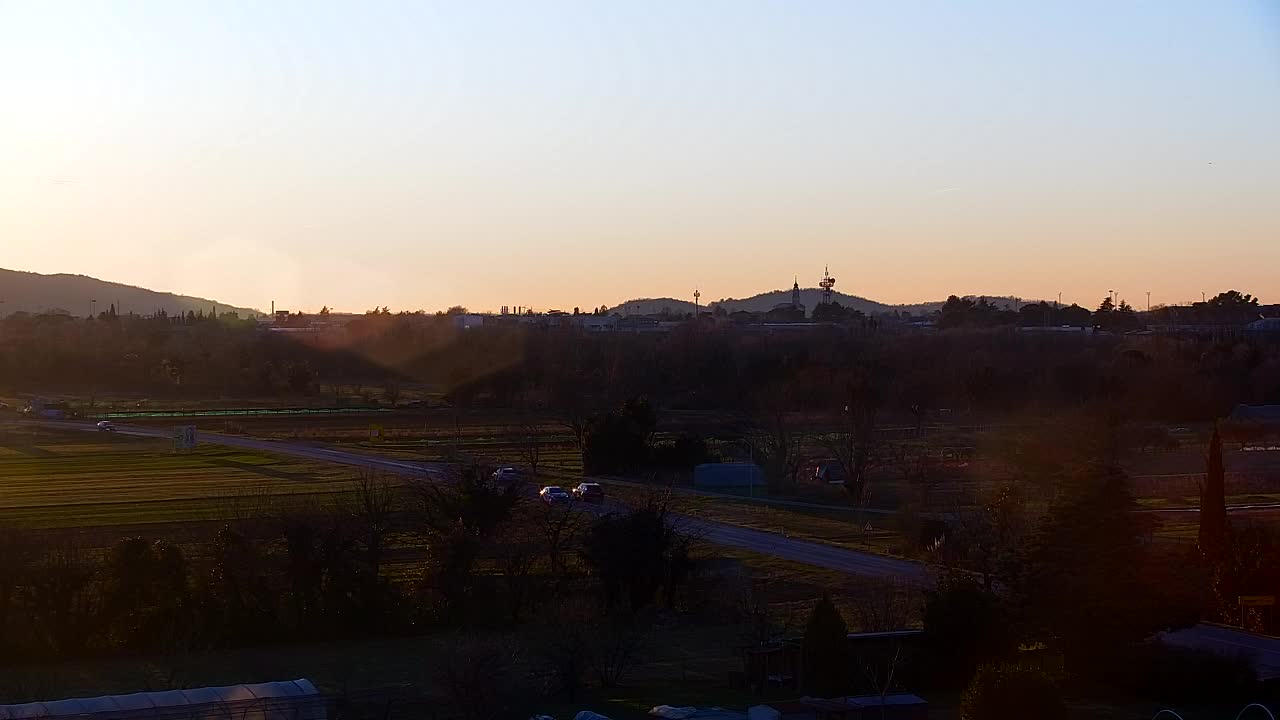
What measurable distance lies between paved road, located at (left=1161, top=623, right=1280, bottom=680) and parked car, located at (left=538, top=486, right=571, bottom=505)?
14141mm

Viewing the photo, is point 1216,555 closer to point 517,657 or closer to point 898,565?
point 898,565

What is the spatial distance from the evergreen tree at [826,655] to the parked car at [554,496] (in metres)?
13.6

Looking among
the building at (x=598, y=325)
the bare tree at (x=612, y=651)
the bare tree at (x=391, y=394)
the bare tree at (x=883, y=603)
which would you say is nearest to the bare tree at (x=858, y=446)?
the bare tree at (x=883, y=603)

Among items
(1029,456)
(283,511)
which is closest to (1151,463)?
(1029,456)

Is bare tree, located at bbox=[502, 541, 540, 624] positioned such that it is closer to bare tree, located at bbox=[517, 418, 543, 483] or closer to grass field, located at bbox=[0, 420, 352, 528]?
grass field, located at bbox=[0, 420, 352, 528]

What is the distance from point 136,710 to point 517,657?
17.2 feet

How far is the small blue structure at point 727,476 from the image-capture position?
4116cm

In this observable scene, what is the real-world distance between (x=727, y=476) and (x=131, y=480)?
1748cm

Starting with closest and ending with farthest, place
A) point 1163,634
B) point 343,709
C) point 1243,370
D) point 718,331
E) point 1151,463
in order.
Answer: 1. point 343,709
2. point 1163,634
3. point 1151,463
4. point 1243,370
5. point 718,331

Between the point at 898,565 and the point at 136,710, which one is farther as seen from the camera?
the point at 898,565

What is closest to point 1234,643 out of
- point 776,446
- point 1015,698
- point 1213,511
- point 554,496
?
point 1213,511

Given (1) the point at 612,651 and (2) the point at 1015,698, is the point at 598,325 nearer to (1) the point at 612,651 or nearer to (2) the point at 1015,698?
(1) the point at 612,651

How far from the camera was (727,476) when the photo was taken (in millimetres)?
41406

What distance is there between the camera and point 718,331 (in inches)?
3888
